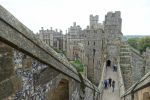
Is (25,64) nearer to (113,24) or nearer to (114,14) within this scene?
(113,24)

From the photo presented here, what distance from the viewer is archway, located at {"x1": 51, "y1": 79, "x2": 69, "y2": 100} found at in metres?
6.41

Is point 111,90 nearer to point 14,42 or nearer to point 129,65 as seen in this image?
point 129,65

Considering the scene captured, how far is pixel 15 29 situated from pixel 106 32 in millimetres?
45637

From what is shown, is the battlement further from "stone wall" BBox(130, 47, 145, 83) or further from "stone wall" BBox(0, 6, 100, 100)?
"stone wall" BBox(0, 6, 100, 100)

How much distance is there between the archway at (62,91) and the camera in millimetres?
6412

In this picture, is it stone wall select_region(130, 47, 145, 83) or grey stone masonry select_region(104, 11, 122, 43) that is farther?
grey stone masonry select_region(104, 11, 122, 43)

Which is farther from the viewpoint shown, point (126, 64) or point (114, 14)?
point (114, 14)

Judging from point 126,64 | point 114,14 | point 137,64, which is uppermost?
point 114,14

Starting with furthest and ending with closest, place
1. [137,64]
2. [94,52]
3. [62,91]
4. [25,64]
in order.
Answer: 1. [137,64]
2. [94,52]
3. [62,91]
4. [25,64]

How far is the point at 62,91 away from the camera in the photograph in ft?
23.0

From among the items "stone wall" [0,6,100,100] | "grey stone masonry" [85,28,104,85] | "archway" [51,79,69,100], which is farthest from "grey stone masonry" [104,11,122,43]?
"stone wall" [0,6,100,100]

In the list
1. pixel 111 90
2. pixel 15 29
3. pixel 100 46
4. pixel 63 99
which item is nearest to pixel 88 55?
pixel 100 46

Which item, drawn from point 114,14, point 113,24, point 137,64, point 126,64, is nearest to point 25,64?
point 126,64

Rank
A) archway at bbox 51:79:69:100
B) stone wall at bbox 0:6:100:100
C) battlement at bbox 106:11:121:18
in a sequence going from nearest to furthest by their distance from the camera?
stone wall at bbox 0:6:100:100, archway at bbox 51:79:69:100, battlement at bbox 106:11:121:18
